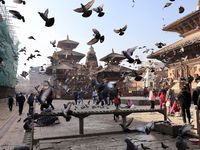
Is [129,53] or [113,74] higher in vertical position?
[113,74]

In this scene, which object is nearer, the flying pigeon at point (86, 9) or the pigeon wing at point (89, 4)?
the flying pigeon at point (86, 9)

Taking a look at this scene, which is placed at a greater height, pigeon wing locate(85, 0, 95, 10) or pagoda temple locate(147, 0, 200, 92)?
pagoda temple locate(147, 0, 200, 92)

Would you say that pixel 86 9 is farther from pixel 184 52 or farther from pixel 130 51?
pixel 184 52

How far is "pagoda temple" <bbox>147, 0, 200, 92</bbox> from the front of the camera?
2775 centimetres

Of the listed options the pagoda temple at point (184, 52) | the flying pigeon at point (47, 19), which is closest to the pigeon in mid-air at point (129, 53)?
the flying pigeon at point (47, 19)

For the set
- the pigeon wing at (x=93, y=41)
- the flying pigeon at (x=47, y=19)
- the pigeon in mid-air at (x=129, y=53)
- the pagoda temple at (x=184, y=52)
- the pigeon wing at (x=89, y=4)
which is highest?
the pagoda temple at (x=184, y=52)

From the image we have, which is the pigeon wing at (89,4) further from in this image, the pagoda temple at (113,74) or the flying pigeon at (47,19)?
the pagoda temple at (113,74)

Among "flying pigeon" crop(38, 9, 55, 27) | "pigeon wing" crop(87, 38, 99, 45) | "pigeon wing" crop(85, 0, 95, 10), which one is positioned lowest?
"pigeon wing" crop(87, 38, 99, 45)

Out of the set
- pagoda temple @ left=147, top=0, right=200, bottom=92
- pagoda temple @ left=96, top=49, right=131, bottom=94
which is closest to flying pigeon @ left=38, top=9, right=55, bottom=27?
pagoda temple @ left=147, top=0, right=200, bottom=92

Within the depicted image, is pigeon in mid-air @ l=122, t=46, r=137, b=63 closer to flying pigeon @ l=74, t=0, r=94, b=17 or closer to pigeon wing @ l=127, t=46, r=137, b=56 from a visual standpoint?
pigeon wing @ l=127, t=46, r=137, b=56

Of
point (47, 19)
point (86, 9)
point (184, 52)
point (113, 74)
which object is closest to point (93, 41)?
point (86, 9)

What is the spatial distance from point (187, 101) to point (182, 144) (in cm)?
607

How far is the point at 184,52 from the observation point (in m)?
29.5

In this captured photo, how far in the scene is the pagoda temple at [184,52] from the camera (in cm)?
2775
